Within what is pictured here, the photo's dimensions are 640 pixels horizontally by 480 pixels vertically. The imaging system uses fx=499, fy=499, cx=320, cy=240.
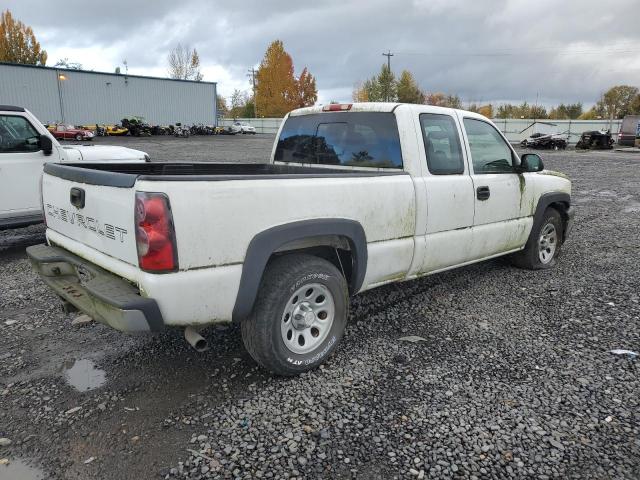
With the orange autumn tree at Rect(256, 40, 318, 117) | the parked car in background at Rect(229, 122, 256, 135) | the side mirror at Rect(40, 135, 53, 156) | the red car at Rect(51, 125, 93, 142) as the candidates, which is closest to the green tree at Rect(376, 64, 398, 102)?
the orange autumn tree at Rect(256, 40, 318, 117)

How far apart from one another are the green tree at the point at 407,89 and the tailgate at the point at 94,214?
267 feet

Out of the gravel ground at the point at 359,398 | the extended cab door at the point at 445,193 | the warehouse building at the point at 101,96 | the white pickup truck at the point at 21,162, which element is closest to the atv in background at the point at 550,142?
the gravel ground at the point at 359,398

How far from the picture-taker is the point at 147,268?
2.74 m

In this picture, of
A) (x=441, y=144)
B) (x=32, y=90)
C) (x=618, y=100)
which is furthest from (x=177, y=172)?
(x=618, y=100)

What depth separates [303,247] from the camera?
11.1ft

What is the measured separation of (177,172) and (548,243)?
4.39 m

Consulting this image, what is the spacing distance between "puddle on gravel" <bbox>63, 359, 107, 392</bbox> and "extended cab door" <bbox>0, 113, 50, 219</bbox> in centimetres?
416

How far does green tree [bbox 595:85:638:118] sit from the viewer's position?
8488cm

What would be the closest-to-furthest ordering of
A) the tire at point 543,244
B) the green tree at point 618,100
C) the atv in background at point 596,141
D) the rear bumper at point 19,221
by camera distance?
the tire at point 543,244 < the rear bumper at point 19,221 < the atv in background at point 596,141 < the green tree at point 618,100

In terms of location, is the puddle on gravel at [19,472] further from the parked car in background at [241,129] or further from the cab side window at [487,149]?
the parked car in background at [241,129]

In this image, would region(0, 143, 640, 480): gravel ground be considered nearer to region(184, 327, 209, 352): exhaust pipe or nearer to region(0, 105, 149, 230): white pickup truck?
region(184, 327, 209, 352): exhaust pipe

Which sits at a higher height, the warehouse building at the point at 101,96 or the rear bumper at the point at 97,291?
the warehouse building at the point at 101,96

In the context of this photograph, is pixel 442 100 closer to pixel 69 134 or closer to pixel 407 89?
pixel 407 89

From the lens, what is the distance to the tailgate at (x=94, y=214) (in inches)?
111
